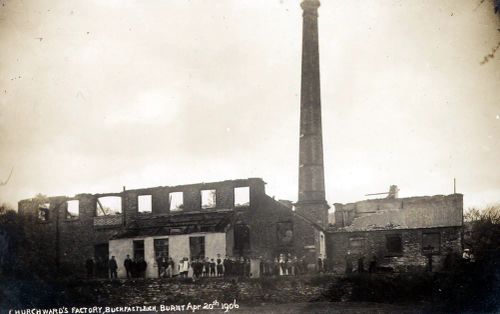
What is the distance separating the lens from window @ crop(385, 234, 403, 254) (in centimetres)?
2816

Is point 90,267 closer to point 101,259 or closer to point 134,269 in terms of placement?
point 101,259

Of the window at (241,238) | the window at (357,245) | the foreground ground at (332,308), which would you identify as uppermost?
the window at (241,238)

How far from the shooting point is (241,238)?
26031mm

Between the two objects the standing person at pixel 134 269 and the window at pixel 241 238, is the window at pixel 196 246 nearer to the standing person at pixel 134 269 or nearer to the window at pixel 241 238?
the window at pixel 241 238

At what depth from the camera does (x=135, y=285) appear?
20.5 m

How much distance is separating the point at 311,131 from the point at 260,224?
5.53m

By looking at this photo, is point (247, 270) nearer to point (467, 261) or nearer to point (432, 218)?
point (467, 261)

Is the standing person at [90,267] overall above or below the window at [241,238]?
below

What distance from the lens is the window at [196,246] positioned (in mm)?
24734

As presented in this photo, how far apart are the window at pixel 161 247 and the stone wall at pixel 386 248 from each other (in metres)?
8.90

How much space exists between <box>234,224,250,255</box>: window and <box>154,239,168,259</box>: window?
3432mm

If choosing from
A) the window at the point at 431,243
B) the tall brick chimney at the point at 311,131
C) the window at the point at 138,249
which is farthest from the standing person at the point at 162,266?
the window at the point at 431,243

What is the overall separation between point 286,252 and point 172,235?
5649 millimetres

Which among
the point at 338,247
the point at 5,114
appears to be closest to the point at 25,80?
the point at 5,114
